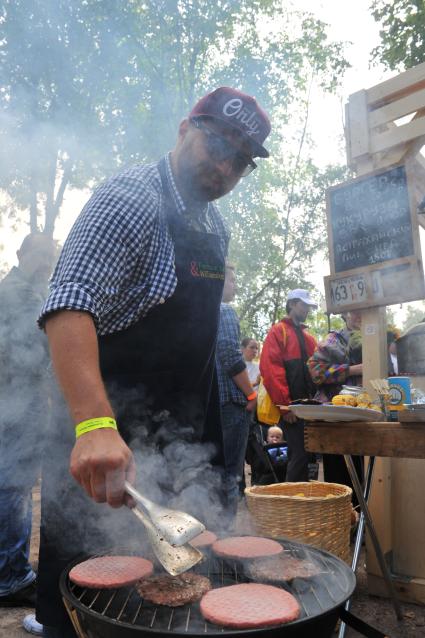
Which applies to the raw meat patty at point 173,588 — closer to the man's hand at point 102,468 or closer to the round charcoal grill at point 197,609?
the round charcoal grill at point 197,609

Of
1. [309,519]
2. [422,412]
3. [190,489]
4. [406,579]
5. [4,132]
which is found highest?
[4,132]

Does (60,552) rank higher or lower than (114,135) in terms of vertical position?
lower

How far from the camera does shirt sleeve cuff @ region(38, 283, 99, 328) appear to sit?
1.31 m

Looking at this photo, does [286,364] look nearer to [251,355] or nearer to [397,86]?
[397,86]

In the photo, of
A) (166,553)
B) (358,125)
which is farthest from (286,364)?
(166,553)

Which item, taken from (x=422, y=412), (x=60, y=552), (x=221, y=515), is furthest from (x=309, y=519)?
(x=60, y=552)

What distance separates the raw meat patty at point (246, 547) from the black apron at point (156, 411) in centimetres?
30

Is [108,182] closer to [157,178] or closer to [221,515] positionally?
[157,178]

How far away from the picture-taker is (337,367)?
3.93 meters

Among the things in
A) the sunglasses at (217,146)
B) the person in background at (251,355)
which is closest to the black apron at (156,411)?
the sunglasses at (217,146)

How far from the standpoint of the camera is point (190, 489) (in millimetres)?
1977

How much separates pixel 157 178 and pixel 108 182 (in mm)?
226

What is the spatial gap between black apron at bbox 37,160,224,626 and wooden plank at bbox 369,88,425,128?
191 centimetres

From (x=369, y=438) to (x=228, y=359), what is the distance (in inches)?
78.2
